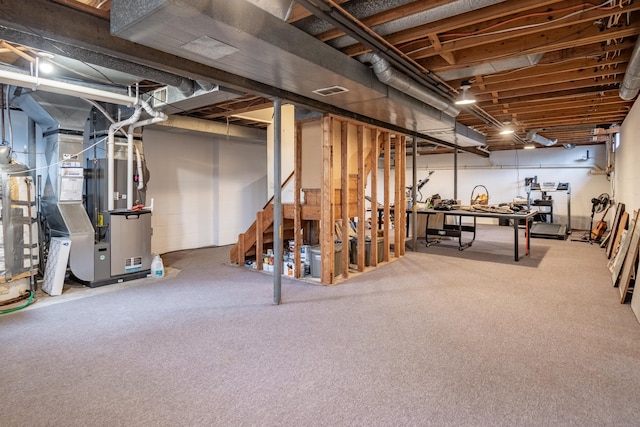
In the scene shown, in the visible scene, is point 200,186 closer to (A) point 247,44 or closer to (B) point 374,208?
(B) point 374,208

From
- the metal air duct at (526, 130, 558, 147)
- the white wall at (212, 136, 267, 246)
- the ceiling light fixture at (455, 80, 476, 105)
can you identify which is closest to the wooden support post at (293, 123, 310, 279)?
the ceiling light fixture at (455, 80, 476, 105)

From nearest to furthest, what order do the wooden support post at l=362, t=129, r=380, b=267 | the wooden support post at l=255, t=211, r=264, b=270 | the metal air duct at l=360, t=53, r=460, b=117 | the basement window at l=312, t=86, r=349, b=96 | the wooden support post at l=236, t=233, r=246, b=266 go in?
the metal air duct at l=360, t=53, r=460, b=117 → the basement window at l=312, t=86, r=349, b=96 → the wooden support post at l=255, t=211, r=264, b=270 → the wooden support post at l=362, t=129, r=380, b=267 → the wooden support post at l=236, t=233, r=246, b=266

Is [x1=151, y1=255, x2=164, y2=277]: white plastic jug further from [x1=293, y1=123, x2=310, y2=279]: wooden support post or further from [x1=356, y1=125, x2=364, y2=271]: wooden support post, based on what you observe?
[x1=356, y1=125, x2=364, y2=271]: wooden support post

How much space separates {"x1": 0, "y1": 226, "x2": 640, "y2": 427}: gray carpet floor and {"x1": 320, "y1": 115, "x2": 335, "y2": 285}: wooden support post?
328mm

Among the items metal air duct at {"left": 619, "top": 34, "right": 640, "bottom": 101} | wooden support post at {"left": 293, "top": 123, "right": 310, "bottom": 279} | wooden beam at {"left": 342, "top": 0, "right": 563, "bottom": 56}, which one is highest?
wooden beam at {"left": 342, "top": 0, "right": 563, "bottom": 56}

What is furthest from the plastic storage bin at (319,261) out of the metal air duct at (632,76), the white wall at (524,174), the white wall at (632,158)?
the white wall at (524,174)

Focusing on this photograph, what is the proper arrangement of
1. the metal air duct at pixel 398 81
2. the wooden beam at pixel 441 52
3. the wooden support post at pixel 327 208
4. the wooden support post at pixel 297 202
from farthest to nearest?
1. the wooden support post at pixel 297 202
2. the wooden support post at pixel 327 208
3. the metal air duct at pixel 398 81
4. the wooden beam at pixel 441 52

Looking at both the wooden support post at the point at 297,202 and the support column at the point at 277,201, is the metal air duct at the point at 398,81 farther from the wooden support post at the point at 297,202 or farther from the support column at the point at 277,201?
the wooden support post at the point at 297,202

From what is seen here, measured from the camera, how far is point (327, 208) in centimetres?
482

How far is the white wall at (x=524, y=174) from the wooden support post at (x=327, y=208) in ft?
26.7

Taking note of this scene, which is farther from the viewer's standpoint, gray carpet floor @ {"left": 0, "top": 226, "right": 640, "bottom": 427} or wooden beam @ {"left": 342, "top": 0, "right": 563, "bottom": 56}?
wooden beam @ {"left": 342, "top": 0, "right": 563, "bottom": 56}

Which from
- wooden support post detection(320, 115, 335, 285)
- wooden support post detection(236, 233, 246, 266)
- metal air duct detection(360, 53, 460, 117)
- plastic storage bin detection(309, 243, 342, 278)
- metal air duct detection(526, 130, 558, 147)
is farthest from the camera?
metal air duct detection(526, 130, 558, 147)

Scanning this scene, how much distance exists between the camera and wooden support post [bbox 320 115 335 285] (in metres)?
4.79

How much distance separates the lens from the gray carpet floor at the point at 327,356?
2080 mm
